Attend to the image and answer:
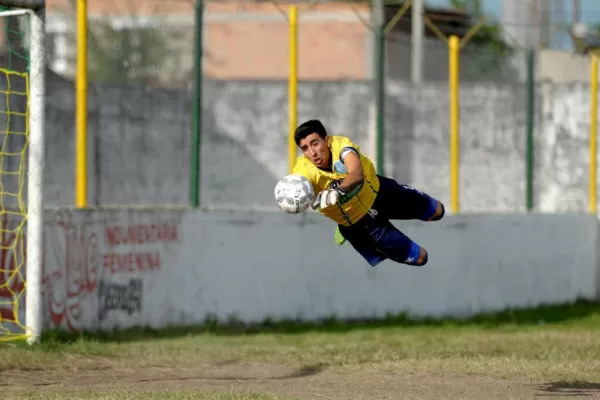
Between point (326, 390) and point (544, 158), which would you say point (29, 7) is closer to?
point (326, 390)

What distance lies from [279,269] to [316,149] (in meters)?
6.63

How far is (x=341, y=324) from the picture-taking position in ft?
57.8

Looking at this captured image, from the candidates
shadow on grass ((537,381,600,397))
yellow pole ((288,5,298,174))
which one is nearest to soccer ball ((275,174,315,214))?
shadow on grass ((537,381,600,397))

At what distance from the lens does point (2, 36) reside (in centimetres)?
1432

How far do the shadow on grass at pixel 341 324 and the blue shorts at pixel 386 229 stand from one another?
395 cm

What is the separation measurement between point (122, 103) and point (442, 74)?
247 inches

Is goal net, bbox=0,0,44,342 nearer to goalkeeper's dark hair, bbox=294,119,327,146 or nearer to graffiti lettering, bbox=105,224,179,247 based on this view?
graffiti lettering, bbox=105,224,179,247

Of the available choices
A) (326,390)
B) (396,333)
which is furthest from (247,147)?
(326,390)

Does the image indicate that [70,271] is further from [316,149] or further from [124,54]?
[316,149]

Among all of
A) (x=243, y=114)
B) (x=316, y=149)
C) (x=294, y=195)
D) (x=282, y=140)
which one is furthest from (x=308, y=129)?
(x=243, y=114)

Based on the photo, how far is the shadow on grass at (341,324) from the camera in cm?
1508

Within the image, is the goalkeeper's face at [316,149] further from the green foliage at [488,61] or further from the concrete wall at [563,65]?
the concrete wall at [563,65]

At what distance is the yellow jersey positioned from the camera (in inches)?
425

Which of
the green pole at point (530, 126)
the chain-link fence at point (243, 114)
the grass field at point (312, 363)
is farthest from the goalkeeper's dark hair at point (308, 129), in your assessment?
the green pole at point (530, 126)
